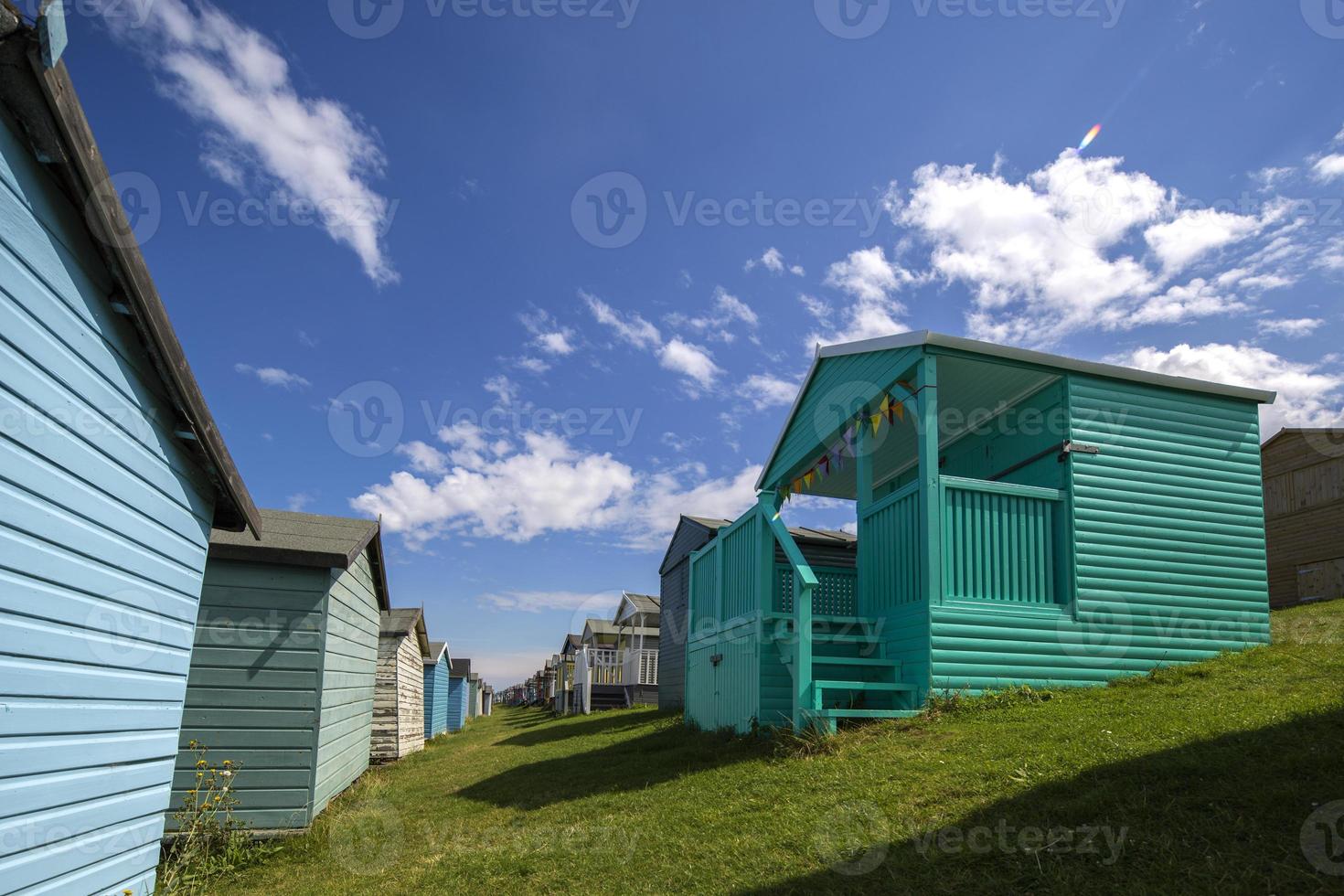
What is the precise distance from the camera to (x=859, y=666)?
32.1ft

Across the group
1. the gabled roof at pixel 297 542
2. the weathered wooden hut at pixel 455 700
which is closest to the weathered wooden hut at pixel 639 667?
the weathered wooden hut at pixel 455 700

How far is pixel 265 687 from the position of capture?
28.7ft

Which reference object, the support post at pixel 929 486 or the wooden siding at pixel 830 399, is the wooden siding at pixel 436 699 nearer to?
the wooden siding at pixel 830 399

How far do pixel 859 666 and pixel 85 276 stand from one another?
8232mm

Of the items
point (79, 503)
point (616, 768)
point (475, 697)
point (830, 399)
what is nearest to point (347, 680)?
point (616, 768)

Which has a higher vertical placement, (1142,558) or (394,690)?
(1142,558)

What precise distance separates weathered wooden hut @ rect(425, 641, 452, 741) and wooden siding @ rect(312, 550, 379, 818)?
1311cm

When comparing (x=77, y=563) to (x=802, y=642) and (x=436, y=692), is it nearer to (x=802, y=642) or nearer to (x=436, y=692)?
(x=802, y=642)

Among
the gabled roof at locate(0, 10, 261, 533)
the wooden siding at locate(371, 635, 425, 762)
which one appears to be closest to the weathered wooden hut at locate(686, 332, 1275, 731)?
the gabled roof at locate(0, 10, 261, 533)

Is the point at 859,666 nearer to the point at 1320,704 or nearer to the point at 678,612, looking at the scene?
the point at 1320,704

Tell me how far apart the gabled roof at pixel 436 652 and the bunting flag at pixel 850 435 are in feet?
56.6

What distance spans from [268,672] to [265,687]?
15 cm

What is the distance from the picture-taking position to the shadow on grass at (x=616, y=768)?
8.77 meters

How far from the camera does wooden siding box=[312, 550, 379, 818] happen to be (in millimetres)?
9320
